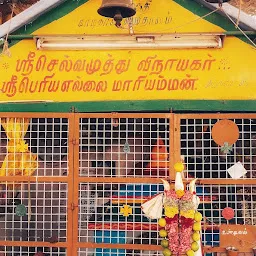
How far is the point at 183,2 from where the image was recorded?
7.71 m

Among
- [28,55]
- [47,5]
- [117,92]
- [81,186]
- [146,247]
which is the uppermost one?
[47,5]

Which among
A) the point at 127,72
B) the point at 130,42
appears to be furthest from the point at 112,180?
the point at 130,42

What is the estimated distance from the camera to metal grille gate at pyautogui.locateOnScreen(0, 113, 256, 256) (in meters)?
7.75

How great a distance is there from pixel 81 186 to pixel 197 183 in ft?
6.33

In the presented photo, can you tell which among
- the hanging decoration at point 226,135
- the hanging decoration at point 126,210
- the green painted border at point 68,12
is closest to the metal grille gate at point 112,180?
the hanging decoration at point 126,210

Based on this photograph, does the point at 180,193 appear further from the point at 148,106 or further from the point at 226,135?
the point at 148,106

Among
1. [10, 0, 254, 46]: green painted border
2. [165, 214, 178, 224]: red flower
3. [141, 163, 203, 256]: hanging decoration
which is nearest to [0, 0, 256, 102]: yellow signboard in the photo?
[10, 0, 254, 46]: green painted border

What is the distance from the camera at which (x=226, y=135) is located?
7656mm

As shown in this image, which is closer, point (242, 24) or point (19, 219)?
point (242, 24)

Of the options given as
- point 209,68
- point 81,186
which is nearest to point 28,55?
point 81,186

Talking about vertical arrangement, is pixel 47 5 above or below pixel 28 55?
above

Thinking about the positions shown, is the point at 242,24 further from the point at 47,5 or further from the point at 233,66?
the point at 47,5

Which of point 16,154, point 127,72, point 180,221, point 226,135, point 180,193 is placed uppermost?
point 127,72

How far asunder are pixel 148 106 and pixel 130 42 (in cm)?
Answer: 109
